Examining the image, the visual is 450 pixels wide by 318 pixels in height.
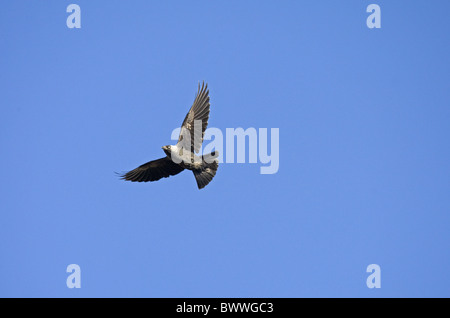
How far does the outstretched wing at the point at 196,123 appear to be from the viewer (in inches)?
603

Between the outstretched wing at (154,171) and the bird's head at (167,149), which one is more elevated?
the bird's head at (167,149)

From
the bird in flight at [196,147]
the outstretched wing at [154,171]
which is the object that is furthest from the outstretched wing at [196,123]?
the outstretched wing at [154,171]

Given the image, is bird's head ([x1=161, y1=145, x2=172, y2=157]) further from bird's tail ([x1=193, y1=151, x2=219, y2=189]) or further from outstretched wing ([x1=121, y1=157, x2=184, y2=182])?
bird's tail ([x1=193, y1=151, x2=219, y2=189])

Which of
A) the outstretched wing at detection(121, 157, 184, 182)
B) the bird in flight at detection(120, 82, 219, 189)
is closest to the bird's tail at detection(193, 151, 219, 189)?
the bird in flight at detection(120, 82, 219, 189)

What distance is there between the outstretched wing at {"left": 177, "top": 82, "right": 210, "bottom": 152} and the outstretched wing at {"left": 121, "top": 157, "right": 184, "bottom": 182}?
1050 millimetres

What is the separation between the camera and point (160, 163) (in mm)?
16453

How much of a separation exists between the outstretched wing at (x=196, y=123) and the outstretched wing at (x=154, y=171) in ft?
3.44

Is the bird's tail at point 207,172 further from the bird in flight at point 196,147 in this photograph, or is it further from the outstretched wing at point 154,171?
the outstretched wing at point 154,171

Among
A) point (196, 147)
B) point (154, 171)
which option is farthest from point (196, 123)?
point (154, 171)
